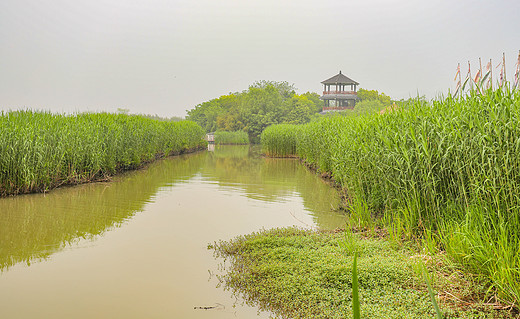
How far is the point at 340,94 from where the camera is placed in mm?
53469

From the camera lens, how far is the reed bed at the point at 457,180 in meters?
3.35

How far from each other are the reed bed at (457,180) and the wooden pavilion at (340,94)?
4762 centimetres

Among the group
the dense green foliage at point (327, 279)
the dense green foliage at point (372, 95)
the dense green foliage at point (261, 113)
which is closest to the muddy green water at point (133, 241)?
the dense green foliage at point (327, 279)

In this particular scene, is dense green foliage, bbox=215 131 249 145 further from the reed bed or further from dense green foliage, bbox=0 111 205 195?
the reed bed

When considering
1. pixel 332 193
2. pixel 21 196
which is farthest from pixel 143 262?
pixel 332 193

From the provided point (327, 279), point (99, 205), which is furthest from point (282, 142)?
point (327, 279)

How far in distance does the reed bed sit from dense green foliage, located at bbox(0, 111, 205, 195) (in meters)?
6.65

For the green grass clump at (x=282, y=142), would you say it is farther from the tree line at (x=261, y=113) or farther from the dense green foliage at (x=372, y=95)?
the dense green foliage at (x=372, y=95)

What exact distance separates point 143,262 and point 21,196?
488 centimetres

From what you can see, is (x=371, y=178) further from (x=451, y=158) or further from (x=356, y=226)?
(x=451, y=158)

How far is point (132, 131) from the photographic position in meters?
13.9

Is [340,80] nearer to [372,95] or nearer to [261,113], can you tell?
[372,95]

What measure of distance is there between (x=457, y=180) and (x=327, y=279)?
182 cm

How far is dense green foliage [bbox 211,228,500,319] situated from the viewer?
3.19 m
